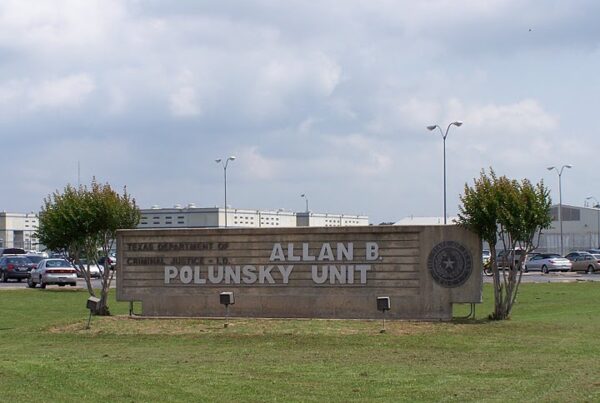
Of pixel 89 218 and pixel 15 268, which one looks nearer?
pixel 89 218

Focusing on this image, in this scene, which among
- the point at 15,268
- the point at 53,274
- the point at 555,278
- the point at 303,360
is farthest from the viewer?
the point at 555,278

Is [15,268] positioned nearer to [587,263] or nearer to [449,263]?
[449,263]

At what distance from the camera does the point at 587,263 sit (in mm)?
65500

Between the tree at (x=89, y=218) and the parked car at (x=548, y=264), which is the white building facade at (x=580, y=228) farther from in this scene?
the tree at (x=89, y=218)

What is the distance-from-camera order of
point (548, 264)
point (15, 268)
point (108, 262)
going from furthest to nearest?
point (548, 264) < point (15, 268) < point (108, 262)

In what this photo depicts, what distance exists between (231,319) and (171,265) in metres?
2.48

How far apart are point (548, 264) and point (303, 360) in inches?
2015

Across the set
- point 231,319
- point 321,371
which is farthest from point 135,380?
point 231,319

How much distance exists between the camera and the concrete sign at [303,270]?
23.2 meters

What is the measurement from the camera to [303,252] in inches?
951

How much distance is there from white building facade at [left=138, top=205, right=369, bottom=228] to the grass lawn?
221 feet

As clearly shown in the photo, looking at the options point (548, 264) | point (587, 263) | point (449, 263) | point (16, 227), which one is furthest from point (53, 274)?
point (16, 227)

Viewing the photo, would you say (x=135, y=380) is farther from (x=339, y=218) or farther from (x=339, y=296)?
(x=339, y=218)

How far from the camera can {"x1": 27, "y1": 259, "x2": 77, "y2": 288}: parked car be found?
44.4m
